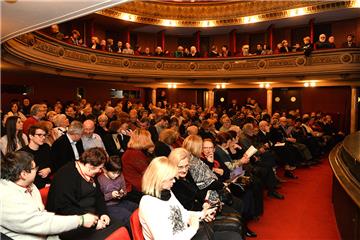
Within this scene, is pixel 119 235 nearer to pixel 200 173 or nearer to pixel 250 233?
pixel 200 173

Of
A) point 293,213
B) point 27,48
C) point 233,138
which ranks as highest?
point 27,48

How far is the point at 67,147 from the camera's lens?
423 centimetres

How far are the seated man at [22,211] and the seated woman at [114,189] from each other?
95cm

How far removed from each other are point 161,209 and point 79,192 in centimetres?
80

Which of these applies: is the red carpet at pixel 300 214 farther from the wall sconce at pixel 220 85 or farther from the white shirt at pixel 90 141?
the wall sconce at pixel 220 85

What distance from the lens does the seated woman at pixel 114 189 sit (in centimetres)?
347

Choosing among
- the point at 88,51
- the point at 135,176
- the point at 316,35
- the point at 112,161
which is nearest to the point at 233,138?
the point at 135,176

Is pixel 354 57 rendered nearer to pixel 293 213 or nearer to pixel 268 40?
pixel 268 40

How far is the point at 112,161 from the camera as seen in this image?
350cm

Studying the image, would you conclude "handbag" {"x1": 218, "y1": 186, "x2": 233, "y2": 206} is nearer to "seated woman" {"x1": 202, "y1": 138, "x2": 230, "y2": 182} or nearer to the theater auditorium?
the theater auditorium

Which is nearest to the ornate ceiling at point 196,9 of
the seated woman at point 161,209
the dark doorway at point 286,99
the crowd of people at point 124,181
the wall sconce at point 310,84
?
the wall sconce at point 310,84

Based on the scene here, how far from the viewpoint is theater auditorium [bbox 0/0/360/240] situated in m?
2.75

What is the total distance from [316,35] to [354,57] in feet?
13.2

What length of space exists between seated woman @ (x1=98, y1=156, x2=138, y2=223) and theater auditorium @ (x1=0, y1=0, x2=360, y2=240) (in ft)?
A: 0.05
